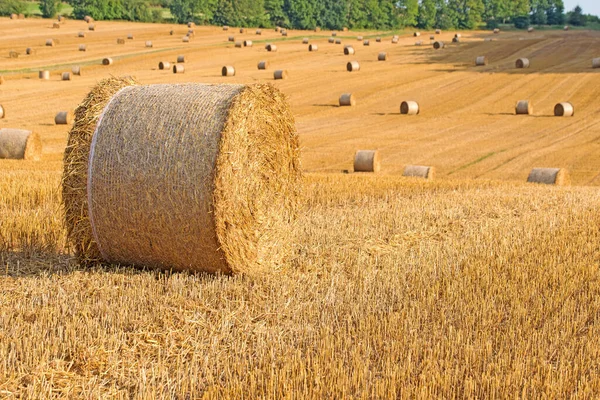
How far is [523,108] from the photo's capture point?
27.8 metres

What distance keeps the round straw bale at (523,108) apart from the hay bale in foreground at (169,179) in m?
20.9

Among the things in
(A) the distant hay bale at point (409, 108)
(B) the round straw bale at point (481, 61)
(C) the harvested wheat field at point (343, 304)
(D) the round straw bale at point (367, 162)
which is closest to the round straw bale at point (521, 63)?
(B) the round straw bale at point (481, 61)

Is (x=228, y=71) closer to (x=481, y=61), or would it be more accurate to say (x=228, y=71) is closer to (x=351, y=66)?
(x=351, y=66)

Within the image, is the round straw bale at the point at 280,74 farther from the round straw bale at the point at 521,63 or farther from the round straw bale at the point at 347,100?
the round straw bale at the point at 521,63

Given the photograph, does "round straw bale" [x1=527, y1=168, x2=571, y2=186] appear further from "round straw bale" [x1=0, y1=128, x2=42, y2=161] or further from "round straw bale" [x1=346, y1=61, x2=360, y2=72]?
"round straw bale" [x1=346, y1=61, x2=360, y2=72]

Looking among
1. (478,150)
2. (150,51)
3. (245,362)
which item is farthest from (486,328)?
(150,51)

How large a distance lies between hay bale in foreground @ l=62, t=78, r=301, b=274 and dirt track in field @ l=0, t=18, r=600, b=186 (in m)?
9.16

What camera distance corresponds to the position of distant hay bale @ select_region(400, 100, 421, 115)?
2870 cm

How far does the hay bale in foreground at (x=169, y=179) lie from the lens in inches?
298

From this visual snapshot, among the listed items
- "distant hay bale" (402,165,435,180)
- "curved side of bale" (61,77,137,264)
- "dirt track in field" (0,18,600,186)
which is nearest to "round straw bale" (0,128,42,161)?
"dirt track in field" (0,18,600,186)

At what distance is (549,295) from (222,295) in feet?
8.96

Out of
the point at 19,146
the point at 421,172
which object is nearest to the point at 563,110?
the point at 421,172

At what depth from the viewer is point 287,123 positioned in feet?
29.3

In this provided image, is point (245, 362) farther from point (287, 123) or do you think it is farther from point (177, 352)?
point (287, 123)
